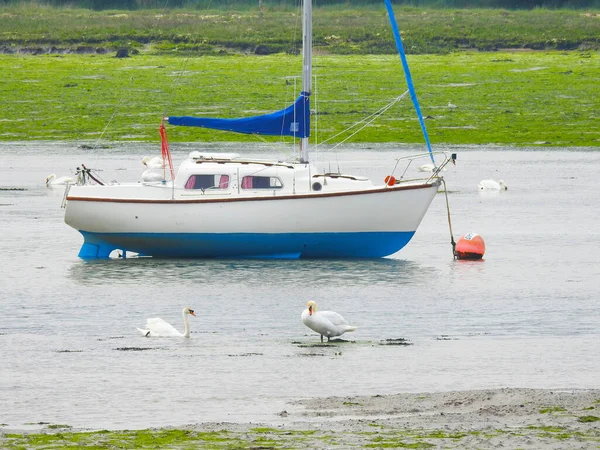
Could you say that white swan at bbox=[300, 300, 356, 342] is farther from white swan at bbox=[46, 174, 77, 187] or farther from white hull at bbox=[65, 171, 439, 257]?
white swan at bbox=[46, 174, 77, 187]

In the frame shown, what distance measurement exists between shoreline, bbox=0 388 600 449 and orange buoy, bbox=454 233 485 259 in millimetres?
13767

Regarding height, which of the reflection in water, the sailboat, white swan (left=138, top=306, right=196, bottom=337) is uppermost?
the sailboat

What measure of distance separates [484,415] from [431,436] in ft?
4.20

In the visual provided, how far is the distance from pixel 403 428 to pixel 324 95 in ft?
193

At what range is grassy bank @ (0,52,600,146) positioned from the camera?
64.0 metres

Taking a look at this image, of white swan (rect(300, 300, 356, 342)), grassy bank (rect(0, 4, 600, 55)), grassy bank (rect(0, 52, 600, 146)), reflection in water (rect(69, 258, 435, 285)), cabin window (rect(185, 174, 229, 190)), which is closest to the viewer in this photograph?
white swan (rect(300, 300, 356, 342))

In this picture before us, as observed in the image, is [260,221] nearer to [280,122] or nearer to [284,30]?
[280,122]

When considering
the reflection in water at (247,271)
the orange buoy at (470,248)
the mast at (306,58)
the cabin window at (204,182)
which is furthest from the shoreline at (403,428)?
the mast at (306,58)

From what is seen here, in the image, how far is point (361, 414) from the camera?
631 inches

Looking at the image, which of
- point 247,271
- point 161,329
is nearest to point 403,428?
point 161,329

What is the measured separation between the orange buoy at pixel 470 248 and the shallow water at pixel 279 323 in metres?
0.71

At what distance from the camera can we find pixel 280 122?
31.2 meters

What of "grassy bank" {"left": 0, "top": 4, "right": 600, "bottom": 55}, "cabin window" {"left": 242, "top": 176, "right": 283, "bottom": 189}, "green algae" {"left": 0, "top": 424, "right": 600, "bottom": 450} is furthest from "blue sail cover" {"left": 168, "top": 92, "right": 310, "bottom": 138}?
"grassy bank" {"left": 0, "top": 4, "right": 600, "bottom": 55}

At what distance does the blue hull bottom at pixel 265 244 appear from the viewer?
98.5ft
